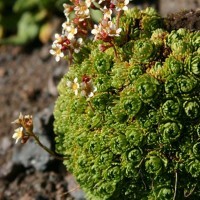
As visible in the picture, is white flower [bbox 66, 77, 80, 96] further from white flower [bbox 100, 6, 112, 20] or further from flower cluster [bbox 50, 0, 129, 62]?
white flower [bbox 100, 6, 112, 20]

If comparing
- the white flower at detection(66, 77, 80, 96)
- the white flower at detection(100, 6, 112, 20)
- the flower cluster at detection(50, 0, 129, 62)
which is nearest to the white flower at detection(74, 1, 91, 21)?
the flower cluster at detection(50, 0, 129, 62)

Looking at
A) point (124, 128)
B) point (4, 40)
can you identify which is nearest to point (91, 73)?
point (124, 128)

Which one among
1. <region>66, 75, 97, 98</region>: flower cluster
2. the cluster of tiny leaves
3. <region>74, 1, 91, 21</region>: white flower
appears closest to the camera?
the cluster of tiny leaves

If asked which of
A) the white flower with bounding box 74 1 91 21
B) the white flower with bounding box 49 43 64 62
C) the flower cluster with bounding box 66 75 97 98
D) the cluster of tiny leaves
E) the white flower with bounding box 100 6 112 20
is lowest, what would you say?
the cluster of tiny leaves

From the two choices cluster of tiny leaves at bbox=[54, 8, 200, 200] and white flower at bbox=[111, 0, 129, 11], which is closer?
cluster of tiny leaves at bbox=[54, 8, 200, 200]

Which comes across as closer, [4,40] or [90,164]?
[90,164]

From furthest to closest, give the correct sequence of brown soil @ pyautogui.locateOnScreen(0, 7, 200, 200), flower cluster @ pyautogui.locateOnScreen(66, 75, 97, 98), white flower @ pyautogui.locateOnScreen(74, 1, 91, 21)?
brown soil @ pyautogui.locateOnScreen(0, 7, 200, 200)
white flower @ pyautogui.locateOnScreen(74, 1, 91, 21)
flower cluster @ pyautogui.locateOnScreen(66, 75, 97, 98)

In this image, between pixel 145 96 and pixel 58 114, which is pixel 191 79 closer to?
pixel 145 96

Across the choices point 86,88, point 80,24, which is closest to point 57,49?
point 80,24
